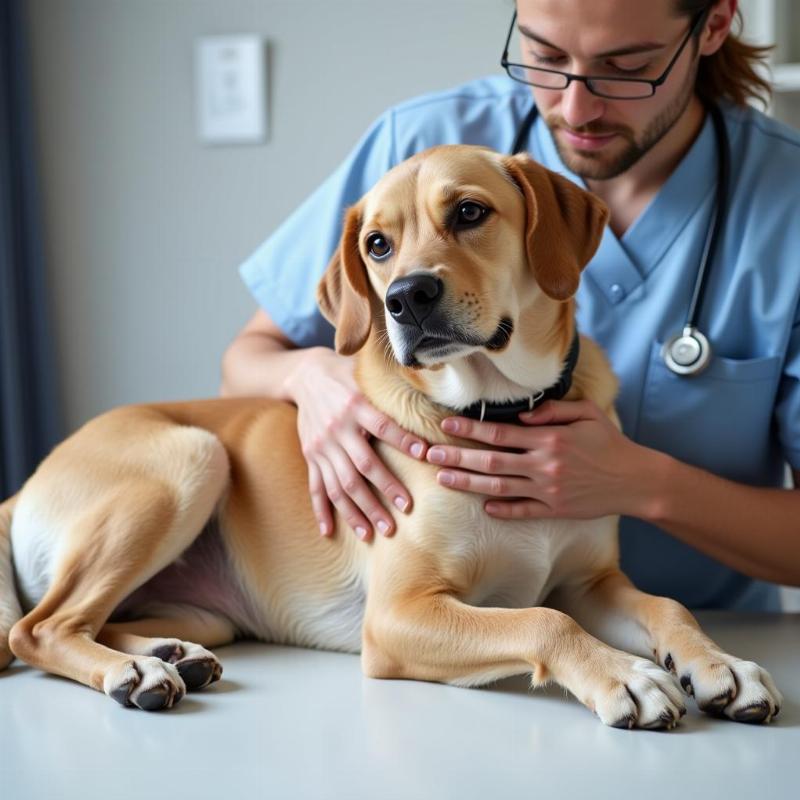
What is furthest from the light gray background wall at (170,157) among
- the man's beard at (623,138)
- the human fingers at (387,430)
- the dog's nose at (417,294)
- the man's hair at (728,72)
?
the dog's nose at (417,294)

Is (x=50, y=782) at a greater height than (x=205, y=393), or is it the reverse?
(x=50, y=782)

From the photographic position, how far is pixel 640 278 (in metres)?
1.71

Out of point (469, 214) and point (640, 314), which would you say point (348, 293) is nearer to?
point (469, 214)

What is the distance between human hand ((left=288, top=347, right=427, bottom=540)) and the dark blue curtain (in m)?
1.29

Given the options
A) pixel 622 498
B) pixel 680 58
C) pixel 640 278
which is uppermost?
pixel 680 58

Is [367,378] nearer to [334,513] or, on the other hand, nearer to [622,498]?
[334,513]

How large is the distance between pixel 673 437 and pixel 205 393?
1.46 m

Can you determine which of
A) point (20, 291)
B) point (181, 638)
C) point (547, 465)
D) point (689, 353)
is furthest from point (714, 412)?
point (20, 291)

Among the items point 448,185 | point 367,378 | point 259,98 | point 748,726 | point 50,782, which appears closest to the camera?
point 50,782

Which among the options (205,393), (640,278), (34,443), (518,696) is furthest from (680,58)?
(34,443)

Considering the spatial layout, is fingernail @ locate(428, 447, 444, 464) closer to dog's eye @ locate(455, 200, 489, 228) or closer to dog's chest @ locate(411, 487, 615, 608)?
dog's chest @ locate(411, 487, 615, 608)

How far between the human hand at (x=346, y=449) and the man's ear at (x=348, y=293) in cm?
9

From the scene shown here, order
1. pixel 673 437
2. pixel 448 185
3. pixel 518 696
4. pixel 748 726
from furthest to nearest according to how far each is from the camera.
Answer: pixel 673 437
pixel 448 185
pixel 518 696
pixel 748 726

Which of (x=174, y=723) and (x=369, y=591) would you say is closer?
(x=174, y=723)
